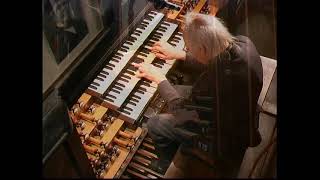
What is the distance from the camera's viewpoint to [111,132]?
5.66 ft

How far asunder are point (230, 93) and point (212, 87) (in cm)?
7

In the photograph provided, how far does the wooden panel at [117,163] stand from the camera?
4.65 ft

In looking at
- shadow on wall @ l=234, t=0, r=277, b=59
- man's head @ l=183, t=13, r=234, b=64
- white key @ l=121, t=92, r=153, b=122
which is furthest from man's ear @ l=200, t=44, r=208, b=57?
white key @ l=121, t=92, r=153, b=122

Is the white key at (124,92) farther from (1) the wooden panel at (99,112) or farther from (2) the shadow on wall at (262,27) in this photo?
(2) the shadow on wall at (262,27)

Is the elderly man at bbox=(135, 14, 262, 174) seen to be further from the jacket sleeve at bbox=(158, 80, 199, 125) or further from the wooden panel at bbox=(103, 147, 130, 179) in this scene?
the wooden panel at bbox=(103, 147, 130, 179)

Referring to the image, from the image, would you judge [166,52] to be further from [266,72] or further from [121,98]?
[266,72]

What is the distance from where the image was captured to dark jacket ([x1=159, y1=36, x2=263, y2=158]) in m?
1.54

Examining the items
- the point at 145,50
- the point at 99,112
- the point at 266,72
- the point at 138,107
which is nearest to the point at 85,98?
the point at 99,112

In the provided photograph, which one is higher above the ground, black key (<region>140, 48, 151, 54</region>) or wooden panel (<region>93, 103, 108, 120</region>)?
black key (<region>140, 48, 151, 54</region>)

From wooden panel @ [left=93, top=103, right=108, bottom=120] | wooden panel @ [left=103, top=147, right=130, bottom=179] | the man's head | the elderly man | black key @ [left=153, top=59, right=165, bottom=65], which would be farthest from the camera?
black key @ [left=153, top=59, right=165, bottom=65]

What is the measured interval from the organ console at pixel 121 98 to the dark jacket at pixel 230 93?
5.3 inches

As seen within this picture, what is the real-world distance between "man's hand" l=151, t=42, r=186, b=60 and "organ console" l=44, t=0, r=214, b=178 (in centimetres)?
2
